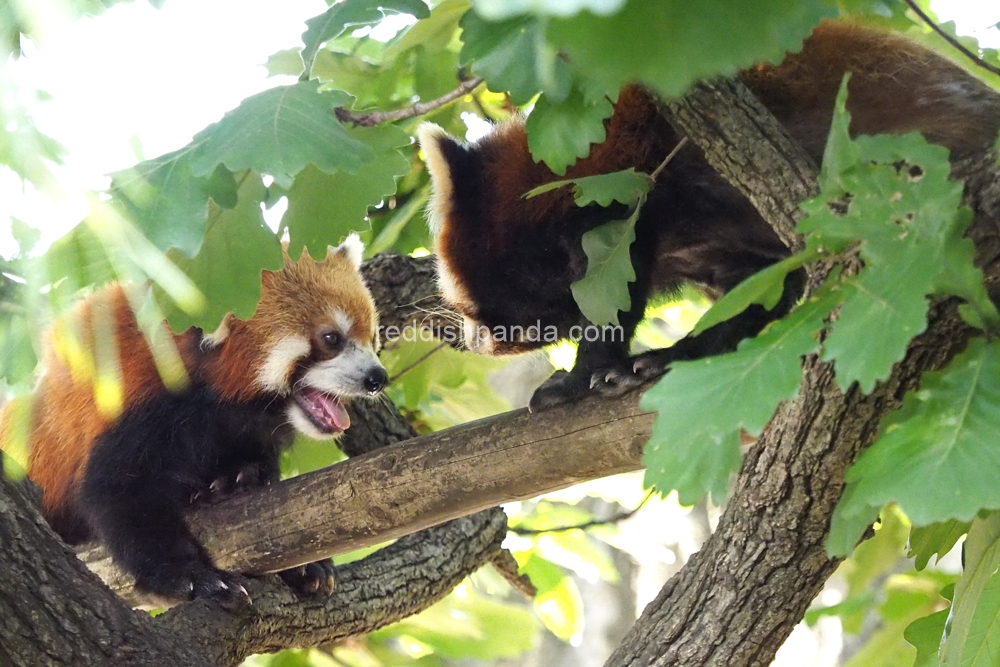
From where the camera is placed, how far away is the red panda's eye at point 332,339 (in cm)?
344

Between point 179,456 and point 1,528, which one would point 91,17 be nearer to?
point 1,528

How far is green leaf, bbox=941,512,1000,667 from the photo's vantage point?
1583mm

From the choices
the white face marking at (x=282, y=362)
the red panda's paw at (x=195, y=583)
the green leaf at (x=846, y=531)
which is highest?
the green leaf at (x=846, y=531)

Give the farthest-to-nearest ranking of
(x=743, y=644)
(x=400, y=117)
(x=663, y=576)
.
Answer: (x=663, y=576), (x=400, y=117), (x=743, y=644)

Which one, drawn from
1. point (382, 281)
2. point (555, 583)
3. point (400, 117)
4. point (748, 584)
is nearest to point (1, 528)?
point (400, 117)

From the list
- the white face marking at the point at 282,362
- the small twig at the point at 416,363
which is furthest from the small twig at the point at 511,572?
the white face marking at the point at 282,362

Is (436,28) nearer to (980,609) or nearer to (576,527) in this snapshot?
(980,609)

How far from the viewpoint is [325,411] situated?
341 centimetres

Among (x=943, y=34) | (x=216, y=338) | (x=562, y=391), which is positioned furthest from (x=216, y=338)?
(x=943, y=34)

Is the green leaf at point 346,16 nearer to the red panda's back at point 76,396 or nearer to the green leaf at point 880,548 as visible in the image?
the red panda's back at point 76,396

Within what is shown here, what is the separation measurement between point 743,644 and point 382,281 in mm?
2262

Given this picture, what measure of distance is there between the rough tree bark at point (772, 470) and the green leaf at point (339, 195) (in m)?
0.75

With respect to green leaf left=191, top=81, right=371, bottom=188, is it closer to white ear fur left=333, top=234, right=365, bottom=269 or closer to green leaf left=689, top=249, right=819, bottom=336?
green leaf left=689, top=249, right=819, bottom=336

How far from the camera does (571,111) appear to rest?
1.74 metres
